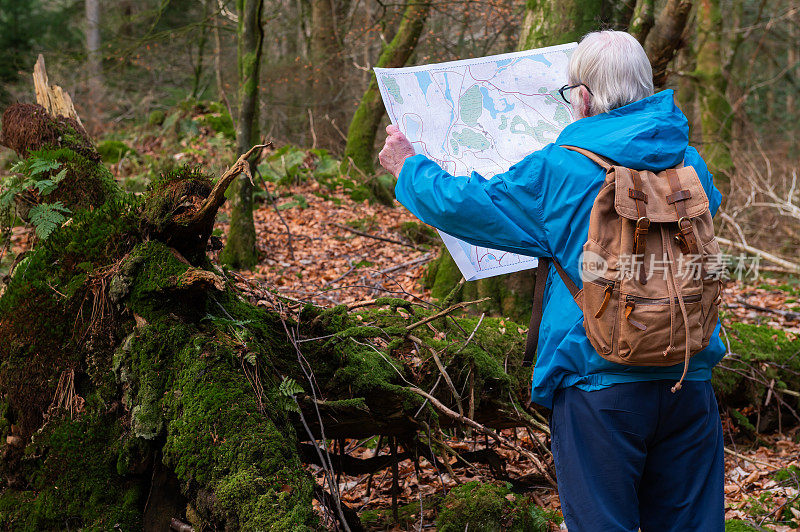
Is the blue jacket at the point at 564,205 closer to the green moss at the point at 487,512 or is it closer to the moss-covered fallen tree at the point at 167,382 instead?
the moss-covered fallen tree at the point at 167,382

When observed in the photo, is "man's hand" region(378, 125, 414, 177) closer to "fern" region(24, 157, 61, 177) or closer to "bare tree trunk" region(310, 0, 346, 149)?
"fern" region(24, 157, 61, 177)

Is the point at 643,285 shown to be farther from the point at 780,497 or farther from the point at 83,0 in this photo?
the point at 83,0

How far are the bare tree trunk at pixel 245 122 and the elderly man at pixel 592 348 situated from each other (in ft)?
17.6

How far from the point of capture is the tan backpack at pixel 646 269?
1.94m

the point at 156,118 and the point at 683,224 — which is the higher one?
the point at 156,118

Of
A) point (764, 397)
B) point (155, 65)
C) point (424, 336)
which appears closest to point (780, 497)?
point (764, 397)

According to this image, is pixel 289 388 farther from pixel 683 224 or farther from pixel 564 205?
pixel 683 224

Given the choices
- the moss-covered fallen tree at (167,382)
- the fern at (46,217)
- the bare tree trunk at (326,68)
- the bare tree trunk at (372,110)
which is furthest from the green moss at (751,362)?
the bare tree trunk at (326,68)

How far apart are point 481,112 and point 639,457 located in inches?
70.7

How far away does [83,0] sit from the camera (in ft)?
57.5

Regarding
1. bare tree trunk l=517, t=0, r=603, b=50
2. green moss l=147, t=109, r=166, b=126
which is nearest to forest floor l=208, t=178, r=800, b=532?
bare tree trunk l=517, t=0, r=603, b=50

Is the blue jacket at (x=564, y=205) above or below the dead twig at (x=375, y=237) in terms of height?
above

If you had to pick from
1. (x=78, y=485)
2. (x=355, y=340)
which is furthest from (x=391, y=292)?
(x=78, y=485)

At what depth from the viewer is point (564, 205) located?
2047 mm
